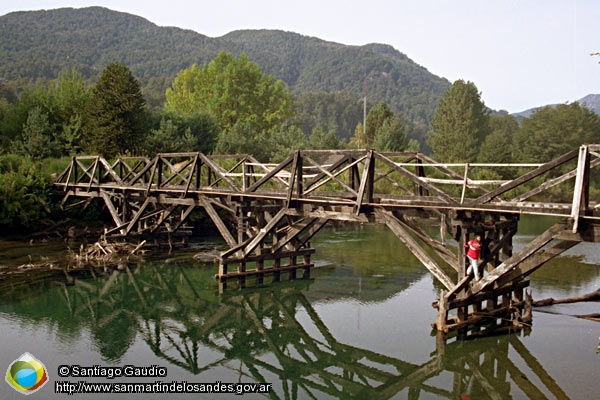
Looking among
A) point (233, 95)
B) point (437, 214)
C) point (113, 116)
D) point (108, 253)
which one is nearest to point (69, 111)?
point (113, 116)

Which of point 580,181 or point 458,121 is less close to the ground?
point 458,121

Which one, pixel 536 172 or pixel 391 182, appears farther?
pixel 391 182

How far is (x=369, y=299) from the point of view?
14.7 metres

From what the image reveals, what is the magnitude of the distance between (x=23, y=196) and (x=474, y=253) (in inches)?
752

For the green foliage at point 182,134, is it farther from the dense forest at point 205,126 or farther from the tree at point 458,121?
the tree at point 458,121

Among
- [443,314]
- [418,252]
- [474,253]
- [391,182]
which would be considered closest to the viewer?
[474,253]

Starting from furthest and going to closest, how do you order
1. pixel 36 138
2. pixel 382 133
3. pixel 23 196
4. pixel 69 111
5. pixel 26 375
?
pixel 382 133
pixel 69 111
pixel 36 138
pixel 23 196
pixel 26 375

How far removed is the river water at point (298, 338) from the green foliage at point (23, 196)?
722 centimetres

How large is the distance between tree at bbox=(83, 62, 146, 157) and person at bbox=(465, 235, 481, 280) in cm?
2459

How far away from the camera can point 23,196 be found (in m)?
22.7

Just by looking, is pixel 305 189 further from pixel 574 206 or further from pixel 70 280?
pixel 70 280

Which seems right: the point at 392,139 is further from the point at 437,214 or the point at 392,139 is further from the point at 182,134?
the point at 437,214

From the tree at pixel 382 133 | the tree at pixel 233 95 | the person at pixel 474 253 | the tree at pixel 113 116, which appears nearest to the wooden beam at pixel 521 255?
the person at pixel 474 253

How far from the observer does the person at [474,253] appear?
1099cm
